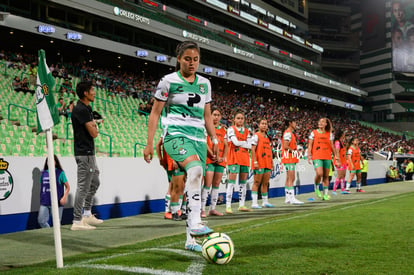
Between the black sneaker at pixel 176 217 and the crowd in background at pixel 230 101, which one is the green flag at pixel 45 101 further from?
the crowd in background at pixel 230 101

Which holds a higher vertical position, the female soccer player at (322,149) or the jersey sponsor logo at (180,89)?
the jersey sponsor logo at (180,89)

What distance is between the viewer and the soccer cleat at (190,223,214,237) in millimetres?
4430

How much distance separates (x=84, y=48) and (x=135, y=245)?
1152 inches

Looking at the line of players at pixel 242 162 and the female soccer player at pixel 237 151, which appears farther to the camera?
the female soccer player at pixel 237 151

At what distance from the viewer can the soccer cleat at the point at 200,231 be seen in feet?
14.5

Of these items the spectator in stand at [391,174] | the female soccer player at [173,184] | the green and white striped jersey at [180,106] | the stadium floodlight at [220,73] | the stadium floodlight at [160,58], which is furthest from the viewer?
the stadium floodlight at [220,73]

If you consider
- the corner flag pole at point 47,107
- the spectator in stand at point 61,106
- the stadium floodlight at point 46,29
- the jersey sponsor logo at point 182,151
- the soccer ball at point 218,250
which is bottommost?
the soccer ball at point 218,250

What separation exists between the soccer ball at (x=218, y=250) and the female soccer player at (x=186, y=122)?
1.24 ft

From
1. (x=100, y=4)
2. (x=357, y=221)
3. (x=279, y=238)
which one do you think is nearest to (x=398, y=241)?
(x=279, y=238)

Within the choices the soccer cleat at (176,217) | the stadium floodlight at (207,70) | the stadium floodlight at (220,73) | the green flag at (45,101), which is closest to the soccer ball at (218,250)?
the green flag at (45,101)

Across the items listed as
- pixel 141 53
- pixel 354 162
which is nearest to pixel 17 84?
pixel 354 162

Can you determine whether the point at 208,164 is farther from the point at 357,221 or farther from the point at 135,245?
the point at 135,245

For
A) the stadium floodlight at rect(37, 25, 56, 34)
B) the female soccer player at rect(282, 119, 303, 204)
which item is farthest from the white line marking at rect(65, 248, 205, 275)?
the stadium floodlight at rect(37, 25, 56, 34)

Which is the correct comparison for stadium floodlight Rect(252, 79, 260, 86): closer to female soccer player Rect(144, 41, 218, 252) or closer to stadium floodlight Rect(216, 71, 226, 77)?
stadium floodlight Rect(216, 71, 226, 77)
